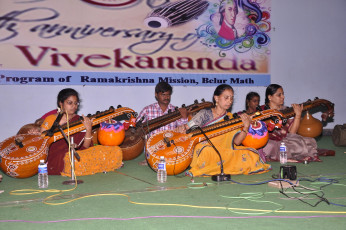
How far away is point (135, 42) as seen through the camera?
23.4 ft

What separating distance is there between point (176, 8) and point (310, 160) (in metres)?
3.69

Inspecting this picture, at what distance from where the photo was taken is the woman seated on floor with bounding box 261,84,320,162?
5.46 meters

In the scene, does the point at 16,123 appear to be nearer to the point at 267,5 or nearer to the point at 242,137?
the point at 242,137

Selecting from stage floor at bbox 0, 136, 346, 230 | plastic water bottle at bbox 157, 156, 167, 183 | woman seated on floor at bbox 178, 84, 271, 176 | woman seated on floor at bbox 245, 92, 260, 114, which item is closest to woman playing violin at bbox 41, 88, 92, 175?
stage floor at bbox 0, 136, 346, 230

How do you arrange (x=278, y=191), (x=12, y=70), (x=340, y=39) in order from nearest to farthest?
(x=278, y=191) < (x=12, y=70) < (x=340, y=39)

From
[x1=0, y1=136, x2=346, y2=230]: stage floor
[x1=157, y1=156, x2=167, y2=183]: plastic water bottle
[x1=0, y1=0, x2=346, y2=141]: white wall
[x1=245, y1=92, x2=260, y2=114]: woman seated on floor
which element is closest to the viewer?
[x1=0, y1=136, x2=346, y2=230]: stage floor

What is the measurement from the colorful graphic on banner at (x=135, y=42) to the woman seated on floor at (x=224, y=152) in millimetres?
2729

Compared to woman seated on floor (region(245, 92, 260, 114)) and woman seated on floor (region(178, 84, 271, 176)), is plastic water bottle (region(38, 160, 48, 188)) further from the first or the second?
woman seated on floor (region(245, 92, 260, 114))

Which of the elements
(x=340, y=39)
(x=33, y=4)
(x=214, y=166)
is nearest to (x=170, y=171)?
(x=214, y=166)

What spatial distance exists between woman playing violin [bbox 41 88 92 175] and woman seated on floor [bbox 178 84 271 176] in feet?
3.71

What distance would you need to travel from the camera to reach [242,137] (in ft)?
15.0

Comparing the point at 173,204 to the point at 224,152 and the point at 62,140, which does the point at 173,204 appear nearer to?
the point at 224,152

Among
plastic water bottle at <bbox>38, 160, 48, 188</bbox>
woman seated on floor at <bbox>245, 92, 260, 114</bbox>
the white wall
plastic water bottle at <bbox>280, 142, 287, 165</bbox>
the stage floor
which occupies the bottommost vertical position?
the stage floor

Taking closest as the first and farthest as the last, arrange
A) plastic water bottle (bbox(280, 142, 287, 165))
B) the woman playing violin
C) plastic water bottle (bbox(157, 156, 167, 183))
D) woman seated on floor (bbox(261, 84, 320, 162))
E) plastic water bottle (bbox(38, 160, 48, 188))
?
plastic water bottle (bbox(38, 160, 48, 188))
plastic water bottle (bbox(157, 156, 167, 183))
the woman playing violin
plastic water bottle (bbox(280, 142, 287, 165))
woman seated on floor (bbox(261, 84, 320, 162))
